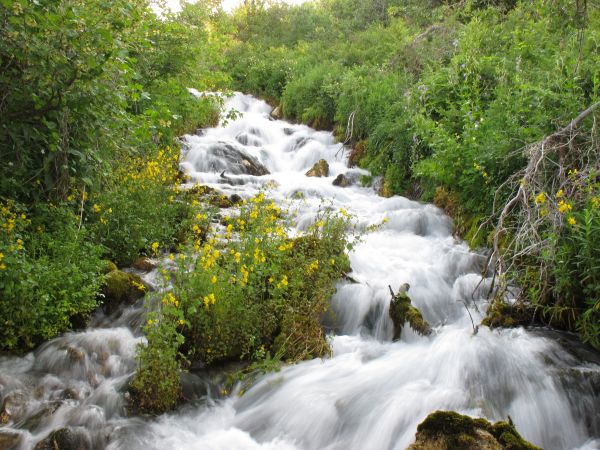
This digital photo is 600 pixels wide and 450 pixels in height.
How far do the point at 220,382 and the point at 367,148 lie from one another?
7551 millimetres

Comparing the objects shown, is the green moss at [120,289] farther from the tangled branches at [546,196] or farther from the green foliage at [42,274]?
the tangled branches at [546,196]

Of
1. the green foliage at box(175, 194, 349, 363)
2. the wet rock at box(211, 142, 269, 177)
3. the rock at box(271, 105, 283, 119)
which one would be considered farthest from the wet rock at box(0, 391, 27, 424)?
the rock at box(271, 105, 283, 119)

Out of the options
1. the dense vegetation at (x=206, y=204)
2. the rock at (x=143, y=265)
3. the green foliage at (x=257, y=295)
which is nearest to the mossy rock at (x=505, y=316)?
the dense vegetation at (x=206, y=204)

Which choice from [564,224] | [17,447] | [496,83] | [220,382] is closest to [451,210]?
[496,83]

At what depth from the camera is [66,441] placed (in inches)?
133

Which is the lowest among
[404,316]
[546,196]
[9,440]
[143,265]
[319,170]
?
[9,440]

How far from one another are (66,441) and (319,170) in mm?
8297

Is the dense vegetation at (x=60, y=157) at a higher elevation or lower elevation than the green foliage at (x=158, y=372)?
higher

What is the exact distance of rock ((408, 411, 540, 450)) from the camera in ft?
9.12

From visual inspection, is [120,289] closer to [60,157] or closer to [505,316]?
[60,157]

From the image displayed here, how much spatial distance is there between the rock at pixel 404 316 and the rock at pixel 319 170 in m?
5.95

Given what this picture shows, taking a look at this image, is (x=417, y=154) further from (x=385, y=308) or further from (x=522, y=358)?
(x=522, y=358)

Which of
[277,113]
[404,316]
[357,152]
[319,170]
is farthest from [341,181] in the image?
[277,113]

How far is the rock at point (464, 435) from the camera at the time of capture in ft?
9.12
